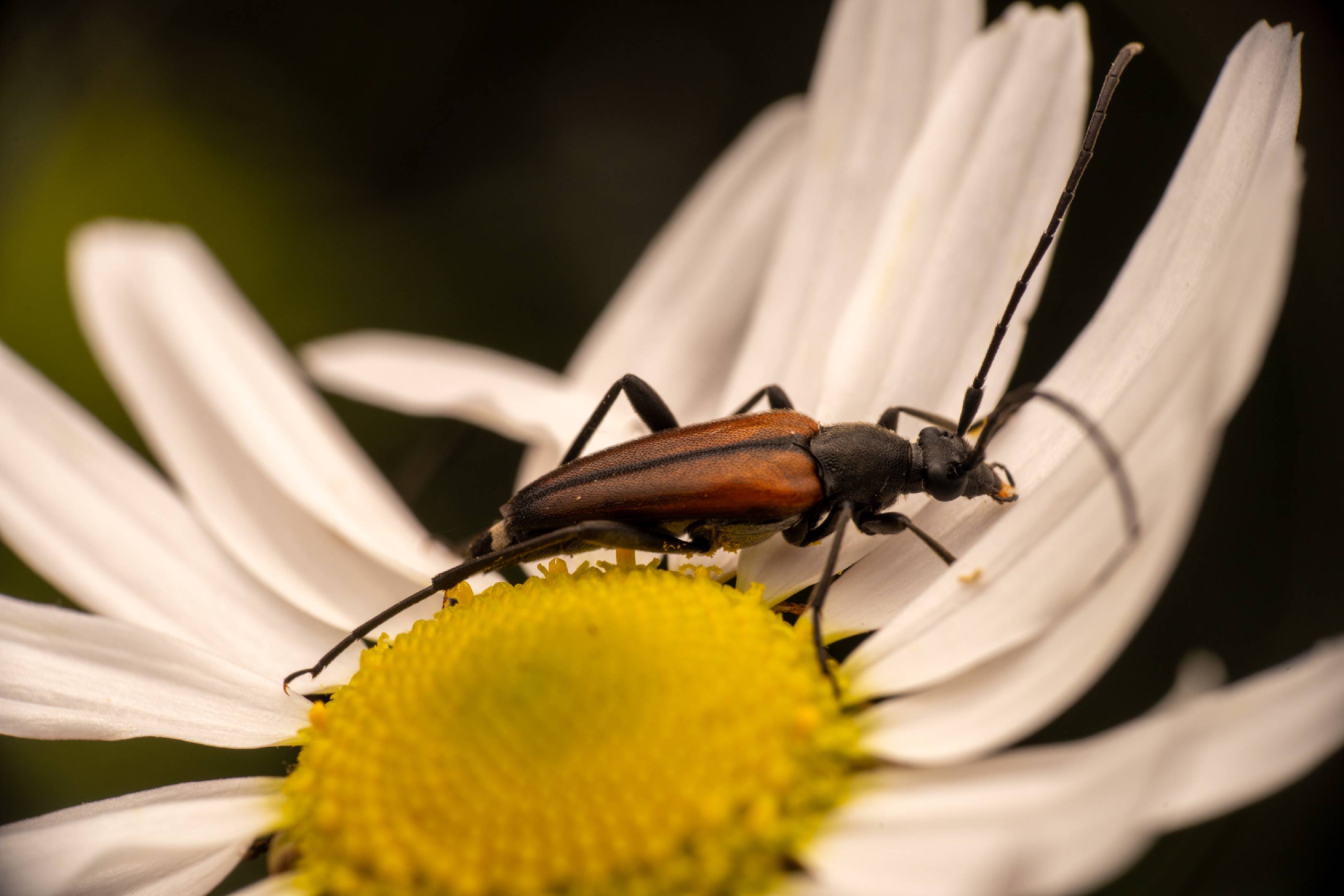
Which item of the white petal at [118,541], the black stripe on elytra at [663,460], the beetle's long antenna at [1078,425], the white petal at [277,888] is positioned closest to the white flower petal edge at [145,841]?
the white petal at [277,888]

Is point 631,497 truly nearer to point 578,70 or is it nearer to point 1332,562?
point 1332,562

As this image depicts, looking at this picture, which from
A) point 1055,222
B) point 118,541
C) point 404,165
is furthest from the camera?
point 404,165

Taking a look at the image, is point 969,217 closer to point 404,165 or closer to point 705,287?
point 705,287

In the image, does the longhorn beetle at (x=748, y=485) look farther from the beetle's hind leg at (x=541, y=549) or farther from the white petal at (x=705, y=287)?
the white petal at (x=705, y=287)

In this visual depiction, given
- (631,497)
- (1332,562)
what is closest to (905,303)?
(631,497)

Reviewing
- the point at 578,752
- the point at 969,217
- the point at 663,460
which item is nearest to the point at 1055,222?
the point at 969,217
